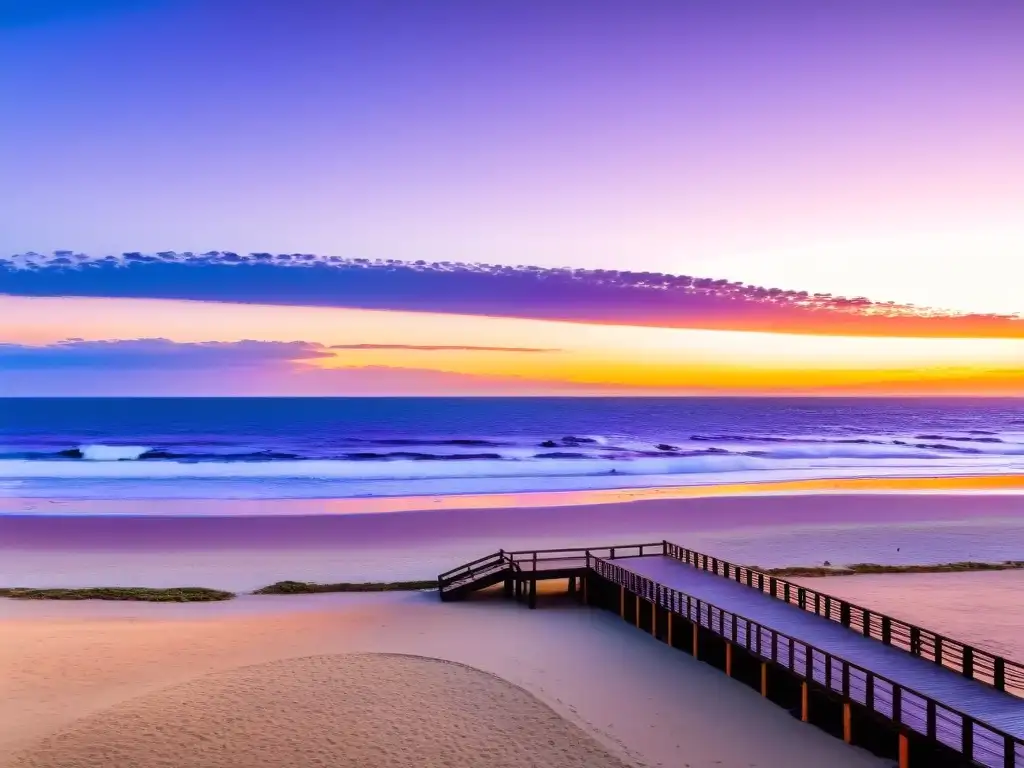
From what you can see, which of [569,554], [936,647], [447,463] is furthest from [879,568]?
[447,463]

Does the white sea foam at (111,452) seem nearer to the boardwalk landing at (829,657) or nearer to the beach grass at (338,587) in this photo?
the beach grass at (338,587)

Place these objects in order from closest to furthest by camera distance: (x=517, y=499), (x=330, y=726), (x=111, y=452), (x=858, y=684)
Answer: (x=858, y=684) → (x=330, y=726) → (x=517, y=499) → (x=111, y=452)

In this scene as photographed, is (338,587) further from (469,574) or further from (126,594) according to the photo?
(126,594)

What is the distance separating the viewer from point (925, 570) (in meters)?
26.5

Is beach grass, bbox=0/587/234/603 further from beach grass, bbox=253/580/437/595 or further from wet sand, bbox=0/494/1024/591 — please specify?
beach grass, bbox=253/580/437/595

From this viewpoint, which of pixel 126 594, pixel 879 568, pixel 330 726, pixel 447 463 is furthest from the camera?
pixel 447 463

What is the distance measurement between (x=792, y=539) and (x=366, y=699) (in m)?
21.3

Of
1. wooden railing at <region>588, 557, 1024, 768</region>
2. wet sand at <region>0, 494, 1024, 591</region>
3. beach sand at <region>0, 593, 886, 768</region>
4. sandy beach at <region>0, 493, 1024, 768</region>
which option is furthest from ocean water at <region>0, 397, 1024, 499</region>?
wooden railing at <region>588, 557, 1024, 768</region>

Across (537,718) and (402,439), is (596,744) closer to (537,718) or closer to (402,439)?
(537,718)

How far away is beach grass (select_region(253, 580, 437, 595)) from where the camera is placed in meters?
23.7

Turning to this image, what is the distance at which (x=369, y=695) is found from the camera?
50.8 ft

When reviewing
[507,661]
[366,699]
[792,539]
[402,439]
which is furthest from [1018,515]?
[402,439]

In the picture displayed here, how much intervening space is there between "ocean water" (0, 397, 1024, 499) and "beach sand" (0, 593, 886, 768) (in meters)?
23.9

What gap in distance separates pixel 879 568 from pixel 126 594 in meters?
23.6
